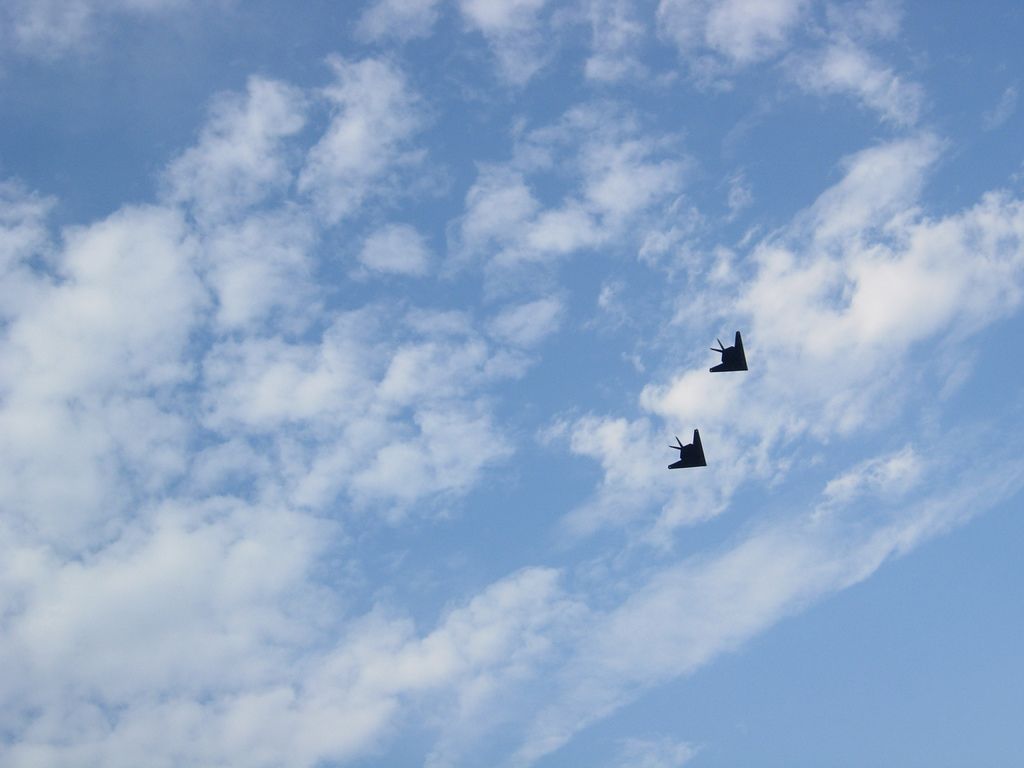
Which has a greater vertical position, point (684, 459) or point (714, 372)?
point (714, 372)

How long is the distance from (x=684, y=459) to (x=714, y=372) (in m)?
5.46

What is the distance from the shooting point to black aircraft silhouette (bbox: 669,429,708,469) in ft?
165

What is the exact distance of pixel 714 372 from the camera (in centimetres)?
4869

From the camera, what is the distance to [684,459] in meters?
50.4

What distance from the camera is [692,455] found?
50375 millimetres

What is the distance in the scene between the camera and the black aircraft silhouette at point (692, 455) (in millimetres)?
50250
